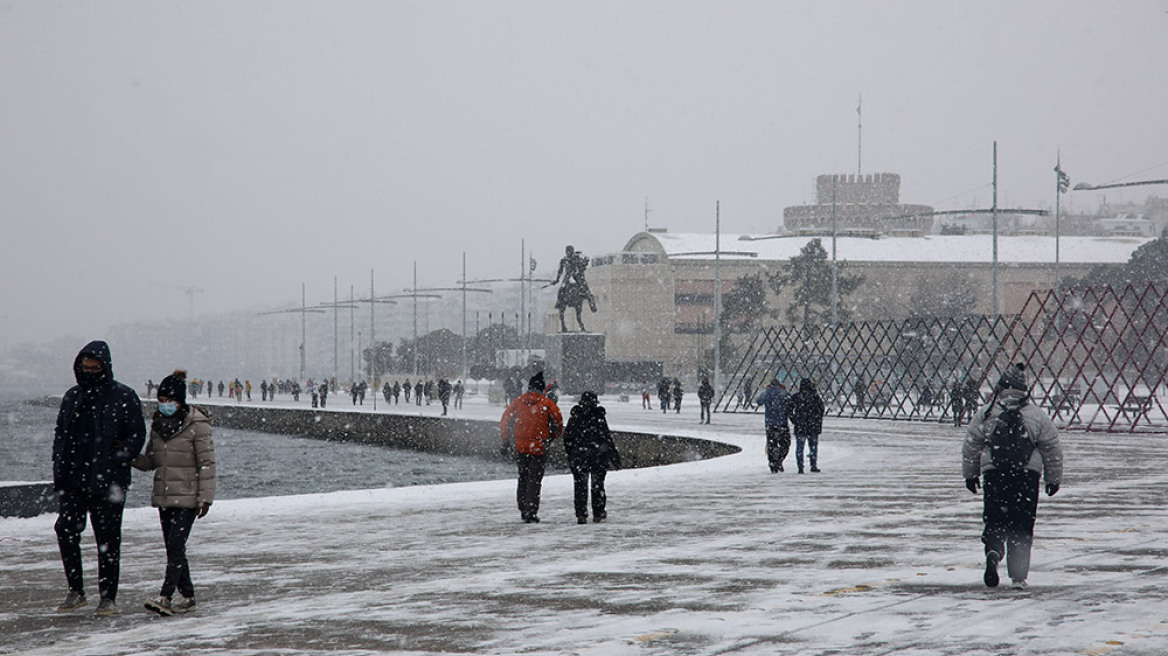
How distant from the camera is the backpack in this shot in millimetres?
10109

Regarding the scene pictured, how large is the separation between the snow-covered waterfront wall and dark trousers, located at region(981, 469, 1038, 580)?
56.5 ft

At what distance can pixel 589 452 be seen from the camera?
15.2 meters

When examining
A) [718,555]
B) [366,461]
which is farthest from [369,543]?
[366,461]

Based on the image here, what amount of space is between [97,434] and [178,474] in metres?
0.58

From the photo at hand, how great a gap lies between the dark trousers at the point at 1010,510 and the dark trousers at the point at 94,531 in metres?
6.00

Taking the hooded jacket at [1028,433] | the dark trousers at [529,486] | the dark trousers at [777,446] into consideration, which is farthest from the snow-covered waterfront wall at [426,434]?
the hooded jacket at [1028,433]

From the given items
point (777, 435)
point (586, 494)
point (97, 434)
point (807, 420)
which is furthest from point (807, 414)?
point (97, 434)

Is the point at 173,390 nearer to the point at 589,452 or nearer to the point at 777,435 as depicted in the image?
the point at 589,452

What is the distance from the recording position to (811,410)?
21.7 metres

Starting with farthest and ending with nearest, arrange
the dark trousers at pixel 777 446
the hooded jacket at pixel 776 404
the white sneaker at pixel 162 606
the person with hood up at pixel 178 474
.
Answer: the hooded jacket at pixel 776 404, the dark trousers at pixel 777 446, the person with hood up at pixel 178 474, the white sneaker at pixel 162 606

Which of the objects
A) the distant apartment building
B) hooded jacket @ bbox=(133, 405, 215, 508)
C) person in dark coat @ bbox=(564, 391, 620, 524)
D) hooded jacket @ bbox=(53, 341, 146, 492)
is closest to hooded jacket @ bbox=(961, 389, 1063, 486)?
person in dark coat @ bbox=(564, 391, 620, 524)

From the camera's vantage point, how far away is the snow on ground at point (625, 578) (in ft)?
26.3

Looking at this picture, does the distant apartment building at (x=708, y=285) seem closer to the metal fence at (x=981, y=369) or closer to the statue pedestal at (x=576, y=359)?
the metal fence at (x=981, y=369)

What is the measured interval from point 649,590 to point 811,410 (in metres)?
12.2
